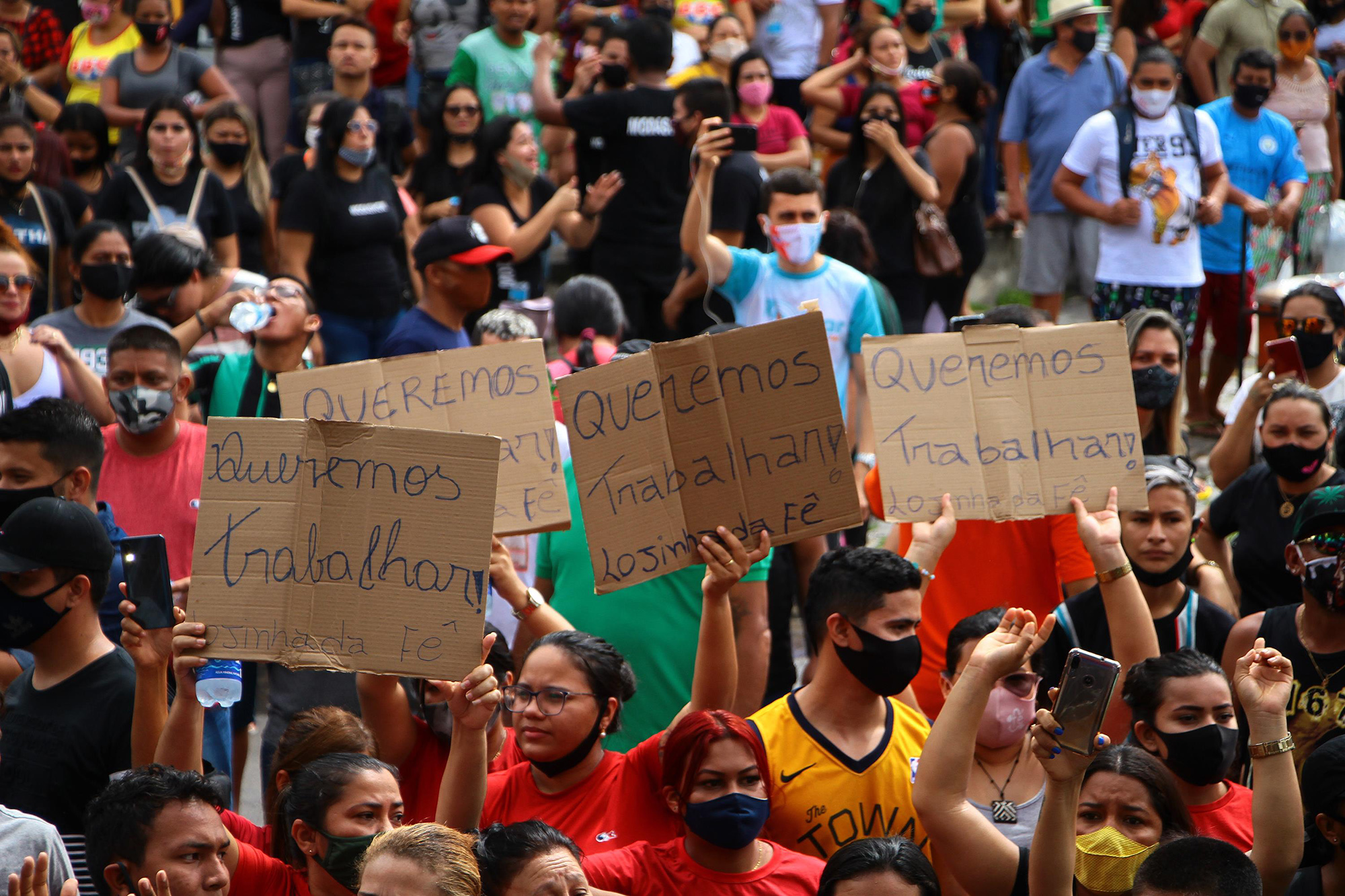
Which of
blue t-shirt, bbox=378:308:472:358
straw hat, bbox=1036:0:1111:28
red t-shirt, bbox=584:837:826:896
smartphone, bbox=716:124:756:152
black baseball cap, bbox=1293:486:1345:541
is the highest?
straw hat, bbox=1036:0:1111:28

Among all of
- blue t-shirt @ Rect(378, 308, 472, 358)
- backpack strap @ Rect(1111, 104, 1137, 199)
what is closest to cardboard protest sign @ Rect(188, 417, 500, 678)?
blue t-shirt @ Rect(378, 308, 472, 358)

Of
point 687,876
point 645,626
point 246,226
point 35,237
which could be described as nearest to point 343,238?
point 246,226

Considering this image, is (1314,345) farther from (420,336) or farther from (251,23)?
(251,23)

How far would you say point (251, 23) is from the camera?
37.2 ft

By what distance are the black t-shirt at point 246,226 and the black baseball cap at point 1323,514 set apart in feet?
20.3

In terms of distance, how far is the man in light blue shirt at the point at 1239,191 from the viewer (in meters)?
9.73

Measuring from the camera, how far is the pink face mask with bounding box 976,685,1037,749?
4.26 meters

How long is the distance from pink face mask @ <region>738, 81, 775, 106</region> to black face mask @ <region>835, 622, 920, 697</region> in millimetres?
6572

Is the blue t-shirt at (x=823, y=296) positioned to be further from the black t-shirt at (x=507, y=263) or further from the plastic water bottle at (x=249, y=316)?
the plastic water bottle at (x=249, y=316)

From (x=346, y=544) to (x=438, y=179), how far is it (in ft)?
20.2

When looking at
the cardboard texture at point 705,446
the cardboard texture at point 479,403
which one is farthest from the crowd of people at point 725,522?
the cardboard texture at point 479,403

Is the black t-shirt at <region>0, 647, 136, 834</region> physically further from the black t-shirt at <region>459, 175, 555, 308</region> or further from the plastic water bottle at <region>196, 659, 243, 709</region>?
the black t-shirt at <region>459, 175, 555, 308</region>

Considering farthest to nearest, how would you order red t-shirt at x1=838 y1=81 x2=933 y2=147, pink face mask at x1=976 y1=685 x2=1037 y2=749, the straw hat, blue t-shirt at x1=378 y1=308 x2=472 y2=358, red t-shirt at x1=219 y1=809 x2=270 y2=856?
1. red t-shirt at x1=838 y1=81 x2=933 y2=147
2. the straw hat
3. blue t-shirt at x1=378 y1=308 x2=472 y2=358
4. pink face mask at x1=976 y1=685 x2=1037 y2=749
5. red t-shirt at x1=219 y1=809 x2=270 y2=856

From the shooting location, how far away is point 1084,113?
33.0 feet
